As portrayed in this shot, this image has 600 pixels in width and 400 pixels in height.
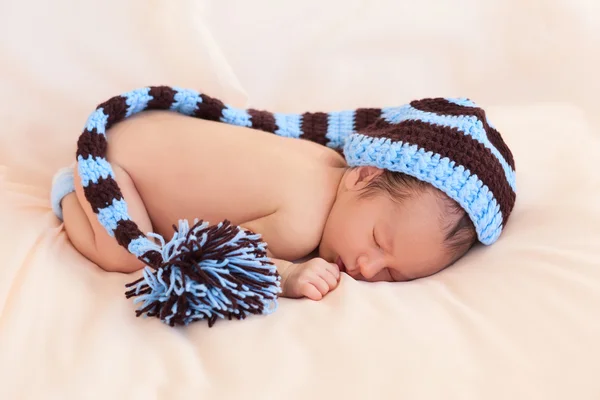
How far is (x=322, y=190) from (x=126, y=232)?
0.34m

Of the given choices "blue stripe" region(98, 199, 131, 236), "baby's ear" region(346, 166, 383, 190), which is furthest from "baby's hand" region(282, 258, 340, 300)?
"blue stripe" region(98, 199, 131, 236)

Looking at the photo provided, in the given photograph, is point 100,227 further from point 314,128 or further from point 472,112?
point 472,112

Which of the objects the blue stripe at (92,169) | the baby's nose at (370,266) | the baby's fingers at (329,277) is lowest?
the baby's nose at (370,266)

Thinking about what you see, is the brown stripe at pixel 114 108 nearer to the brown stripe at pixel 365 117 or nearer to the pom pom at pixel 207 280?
the pom pom at pixel 207 280

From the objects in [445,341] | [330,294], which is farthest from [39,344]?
[445,341]

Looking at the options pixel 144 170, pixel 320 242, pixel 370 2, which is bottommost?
pixel 320 242

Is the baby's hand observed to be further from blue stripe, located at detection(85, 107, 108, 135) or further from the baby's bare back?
blue stripe, located at detection(85, 107, 108, 135)

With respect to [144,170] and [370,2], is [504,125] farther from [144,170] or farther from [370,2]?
[144,170]

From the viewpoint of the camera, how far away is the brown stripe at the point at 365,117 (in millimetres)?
1269

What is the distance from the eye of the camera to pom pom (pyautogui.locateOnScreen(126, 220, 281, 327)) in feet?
2.73

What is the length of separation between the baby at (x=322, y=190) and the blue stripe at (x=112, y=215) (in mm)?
27

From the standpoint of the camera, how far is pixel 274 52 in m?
1.45

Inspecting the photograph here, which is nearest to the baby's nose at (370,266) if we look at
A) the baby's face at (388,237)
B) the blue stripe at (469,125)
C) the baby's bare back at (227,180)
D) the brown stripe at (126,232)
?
the baby's face at (388,237)

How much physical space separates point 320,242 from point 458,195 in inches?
10.0
